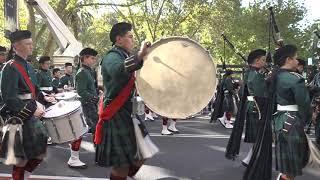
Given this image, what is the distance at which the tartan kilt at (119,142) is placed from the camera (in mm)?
4129

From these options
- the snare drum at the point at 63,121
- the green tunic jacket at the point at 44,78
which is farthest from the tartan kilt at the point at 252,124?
the green tunic jacket at the point at 44,78

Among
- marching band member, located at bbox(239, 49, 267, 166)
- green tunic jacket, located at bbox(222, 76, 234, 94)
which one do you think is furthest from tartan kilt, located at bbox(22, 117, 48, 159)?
green tunic jacket, located at bbox(222, 76, 234, 94)

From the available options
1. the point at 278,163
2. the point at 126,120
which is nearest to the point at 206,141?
the point at 278,163

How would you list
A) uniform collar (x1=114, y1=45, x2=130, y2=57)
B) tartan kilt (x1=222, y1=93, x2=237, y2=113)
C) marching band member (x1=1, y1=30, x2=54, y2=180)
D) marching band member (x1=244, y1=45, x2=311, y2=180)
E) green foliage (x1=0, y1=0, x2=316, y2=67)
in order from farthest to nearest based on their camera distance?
green foliage (x1=0, y1=0, x2=316, y2=67)
tartan kilt (x1=222, y1=93, x2=237, y2=113)
marching band member (x1=244, y1=45, x2=311, y2=180)
marching band member (x1=1, y1=30, x2=54, y2=180)
uniform collar (x1=114, y1=45, x2=130, y2=57)

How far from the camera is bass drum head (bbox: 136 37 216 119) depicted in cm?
394

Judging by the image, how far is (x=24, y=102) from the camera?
4.39 meters

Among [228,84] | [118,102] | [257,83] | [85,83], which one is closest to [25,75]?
[118,102]

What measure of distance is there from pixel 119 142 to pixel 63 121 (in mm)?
973

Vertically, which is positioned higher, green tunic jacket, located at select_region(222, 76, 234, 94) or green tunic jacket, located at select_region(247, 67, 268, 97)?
green tunic jacket, located at select_region(247, 67, 268, 97)

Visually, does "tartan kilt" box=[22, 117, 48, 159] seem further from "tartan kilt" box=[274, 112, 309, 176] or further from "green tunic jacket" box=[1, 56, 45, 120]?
"tartan kilt" box=[274, 112, 309, 176]

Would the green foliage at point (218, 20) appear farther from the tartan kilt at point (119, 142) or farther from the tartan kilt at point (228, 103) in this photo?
the tartan kilt at point (119, 142)

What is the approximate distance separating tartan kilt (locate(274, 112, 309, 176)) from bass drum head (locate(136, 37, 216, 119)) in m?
1.13

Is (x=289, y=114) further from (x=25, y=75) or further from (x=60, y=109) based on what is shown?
(x=25, y=75)

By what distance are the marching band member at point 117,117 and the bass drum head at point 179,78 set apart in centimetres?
24
